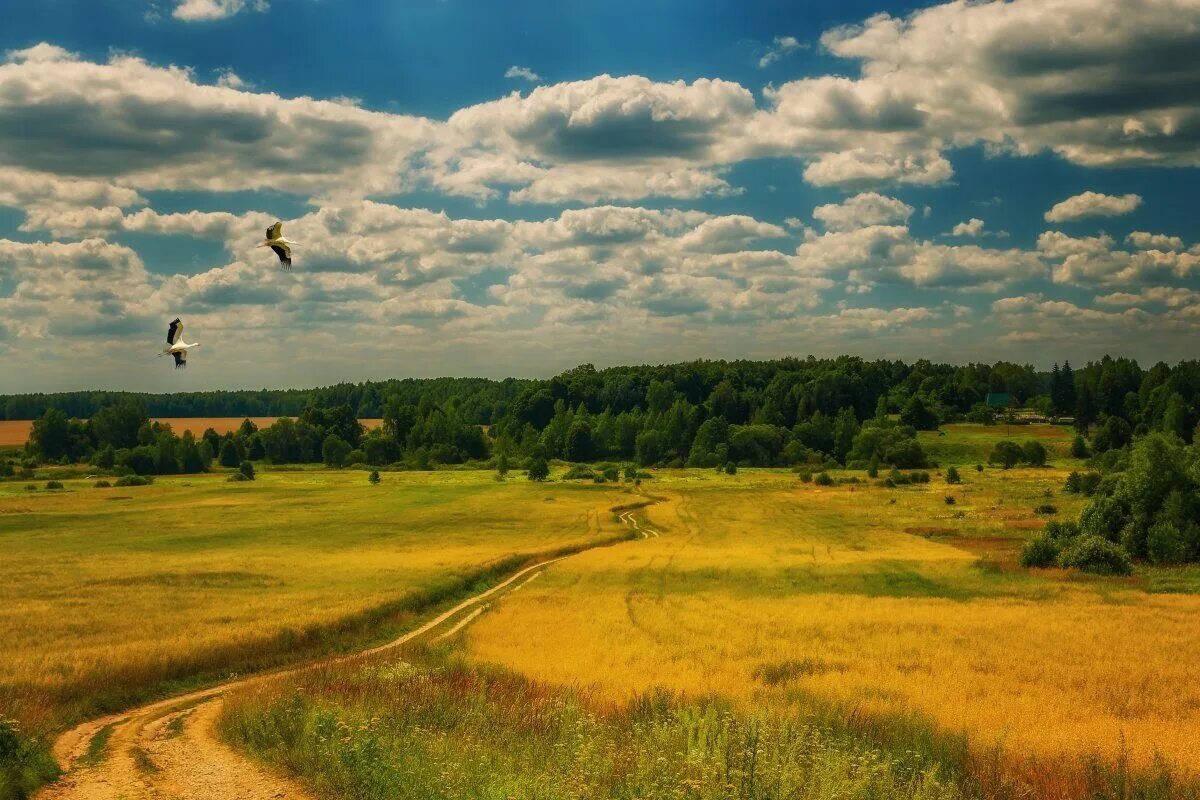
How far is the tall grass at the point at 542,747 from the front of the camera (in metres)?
14.5

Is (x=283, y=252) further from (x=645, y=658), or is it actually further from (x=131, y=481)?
(x=131, y=481)

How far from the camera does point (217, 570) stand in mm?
50781

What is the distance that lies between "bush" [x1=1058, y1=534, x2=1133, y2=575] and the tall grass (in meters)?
40.7

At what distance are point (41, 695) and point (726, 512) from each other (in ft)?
261

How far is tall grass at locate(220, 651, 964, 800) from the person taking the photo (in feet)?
47.6

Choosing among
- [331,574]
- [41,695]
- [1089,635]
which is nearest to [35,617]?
[41,695]

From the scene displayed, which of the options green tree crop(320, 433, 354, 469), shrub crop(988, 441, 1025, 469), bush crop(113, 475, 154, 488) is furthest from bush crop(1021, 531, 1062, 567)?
green tree crop(320, 433, 354, 469)

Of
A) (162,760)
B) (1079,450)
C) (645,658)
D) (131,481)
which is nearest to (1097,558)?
(645,658)

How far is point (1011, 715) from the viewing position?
2227cm

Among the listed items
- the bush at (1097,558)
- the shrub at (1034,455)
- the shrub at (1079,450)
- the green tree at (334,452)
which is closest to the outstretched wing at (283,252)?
the bush at (1097,558)

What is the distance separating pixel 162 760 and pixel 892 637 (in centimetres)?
2527

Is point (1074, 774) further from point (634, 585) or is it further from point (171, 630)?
point (634, 585)

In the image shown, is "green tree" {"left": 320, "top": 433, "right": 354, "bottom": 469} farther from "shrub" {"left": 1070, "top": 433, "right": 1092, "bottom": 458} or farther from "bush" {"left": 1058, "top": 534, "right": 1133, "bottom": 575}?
"bush" {"left": 1058, "top": 534, "right": 1133, "bottom": 575}

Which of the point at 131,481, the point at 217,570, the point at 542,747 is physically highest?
the point at 542,747
